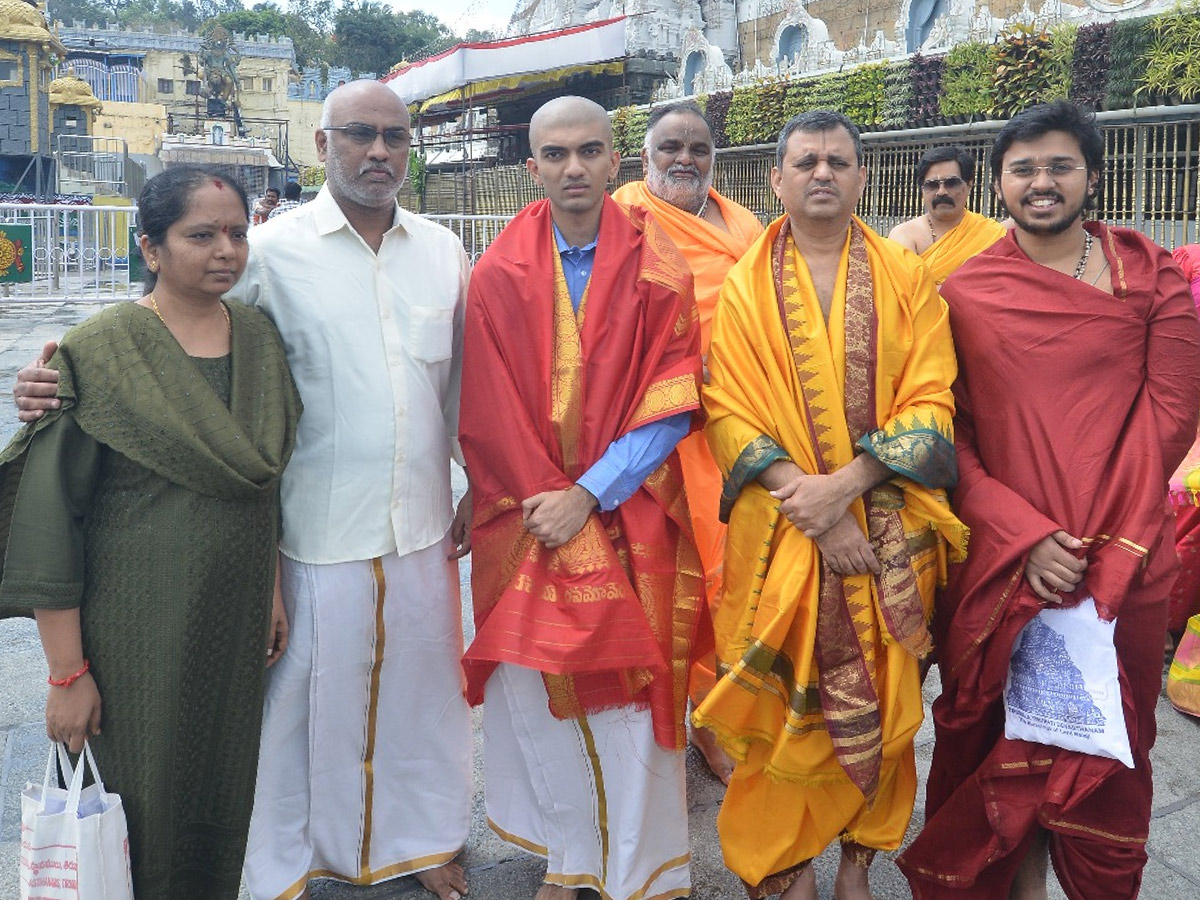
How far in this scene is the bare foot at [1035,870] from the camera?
2.40m

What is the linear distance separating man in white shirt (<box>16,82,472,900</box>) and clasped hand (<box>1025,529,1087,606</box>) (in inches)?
58.0

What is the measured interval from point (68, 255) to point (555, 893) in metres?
15.1

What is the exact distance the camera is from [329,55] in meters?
60.2

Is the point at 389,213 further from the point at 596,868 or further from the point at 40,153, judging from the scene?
the point at 40,153

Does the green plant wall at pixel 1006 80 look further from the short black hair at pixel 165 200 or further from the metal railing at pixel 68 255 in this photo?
the metal railing at pixel 68 255

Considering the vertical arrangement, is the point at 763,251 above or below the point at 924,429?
above

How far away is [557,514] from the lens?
7.91 ft

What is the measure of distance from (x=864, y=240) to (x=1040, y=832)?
1485mm

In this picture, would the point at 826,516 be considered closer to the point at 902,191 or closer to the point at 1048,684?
the point at 1048,684

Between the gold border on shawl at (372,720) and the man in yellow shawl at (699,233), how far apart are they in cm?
110

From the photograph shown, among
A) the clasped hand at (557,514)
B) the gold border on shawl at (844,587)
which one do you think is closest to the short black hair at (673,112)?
the gold border on shawl at (844,587)

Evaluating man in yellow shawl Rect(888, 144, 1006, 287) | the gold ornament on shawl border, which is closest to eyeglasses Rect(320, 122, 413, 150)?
man in yellow shawl Rect(888, 144, 1006, 287)

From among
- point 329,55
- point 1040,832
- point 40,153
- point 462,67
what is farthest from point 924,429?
point 329,55

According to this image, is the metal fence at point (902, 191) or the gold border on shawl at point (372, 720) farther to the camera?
the metal fence at point (902, 191)
